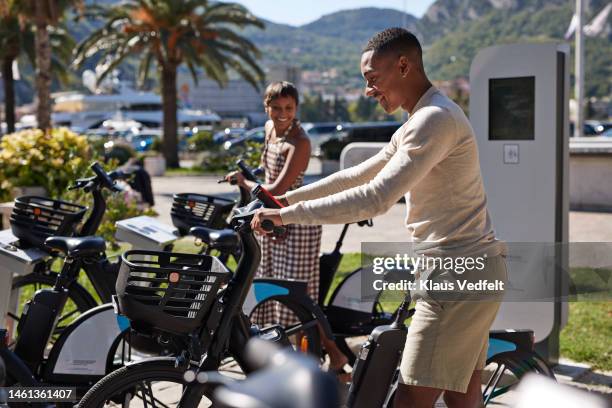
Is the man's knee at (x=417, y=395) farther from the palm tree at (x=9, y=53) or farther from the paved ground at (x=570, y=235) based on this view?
the palm tree at (x=9, y=53)

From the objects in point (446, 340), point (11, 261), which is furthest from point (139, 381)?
point (11, 261)

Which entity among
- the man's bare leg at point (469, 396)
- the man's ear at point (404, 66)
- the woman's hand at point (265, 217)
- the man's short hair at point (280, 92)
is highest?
the man's ear at point (404, 66)

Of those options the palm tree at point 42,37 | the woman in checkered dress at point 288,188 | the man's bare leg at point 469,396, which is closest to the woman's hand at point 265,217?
the man's bare leg at point 469,396

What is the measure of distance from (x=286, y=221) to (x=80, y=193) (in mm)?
6785

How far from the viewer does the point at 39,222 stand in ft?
16.5

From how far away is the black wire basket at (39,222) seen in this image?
16.5 feet

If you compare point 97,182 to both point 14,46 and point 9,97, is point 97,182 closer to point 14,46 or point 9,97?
point 14,46

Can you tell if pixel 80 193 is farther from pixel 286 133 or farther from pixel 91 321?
pixel 91 321

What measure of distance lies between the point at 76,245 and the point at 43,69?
831 inches

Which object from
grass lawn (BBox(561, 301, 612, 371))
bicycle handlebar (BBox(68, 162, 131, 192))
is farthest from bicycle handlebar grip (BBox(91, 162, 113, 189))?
grass lawn (BBox(561, 301, 612, 371))

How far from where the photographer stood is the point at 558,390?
155 cm

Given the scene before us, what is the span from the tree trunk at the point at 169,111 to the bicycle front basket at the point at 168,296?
26780 millimetres

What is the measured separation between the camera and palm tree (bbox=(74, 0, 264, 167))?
27484 millimetres

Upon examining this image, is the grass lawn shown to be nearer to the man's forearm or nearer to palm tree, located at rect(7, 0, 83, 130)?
the man's forearm
